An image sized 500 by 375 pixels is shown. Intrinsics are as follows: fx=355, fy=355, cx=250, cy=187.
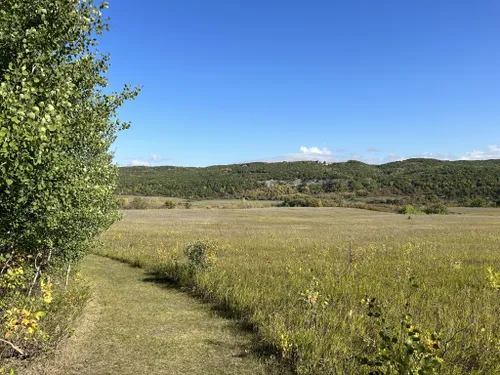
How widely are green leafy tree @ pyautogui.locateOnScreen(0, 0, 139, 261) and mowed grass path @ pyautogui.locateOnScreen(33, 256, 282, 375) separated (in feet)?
10.8

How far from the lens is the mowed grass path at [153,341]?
8570 mm

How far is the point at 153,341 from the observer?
10156 millimetres

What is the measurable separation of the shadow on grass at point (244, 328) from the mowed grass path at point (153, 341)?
106 mm

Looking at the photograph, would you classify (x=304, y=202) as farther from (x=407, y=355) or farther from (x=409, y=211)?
(x=407, y=355)

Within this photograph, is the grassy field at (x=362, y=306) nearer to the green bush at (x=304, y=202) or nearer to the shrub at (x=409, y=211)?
the shrub at (x=409, y=211)

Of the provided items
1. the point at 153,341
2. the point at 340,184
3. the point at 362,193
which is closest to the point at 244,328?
the point at 153,341

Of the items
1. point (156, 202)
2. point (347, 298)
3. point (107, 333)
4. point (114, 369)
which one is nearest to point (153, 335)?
point (107, 333)

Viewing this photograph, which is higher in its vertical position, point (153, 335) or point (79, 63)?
point (79, 63)

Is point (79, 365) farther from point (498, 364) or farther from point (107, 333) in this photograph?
point (498, 364)

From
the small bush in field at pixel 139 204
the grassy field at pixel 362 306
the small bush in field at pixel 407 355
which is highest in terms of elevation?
the small bush in field at pixel 407 355

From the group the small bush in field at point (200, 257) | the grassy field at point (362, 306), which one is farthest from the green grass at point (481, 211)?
the small bush in field at point (200, 257)

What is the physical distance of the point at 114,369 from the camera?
8.52 meters

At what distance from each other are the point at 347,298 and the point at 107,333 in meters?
8.02

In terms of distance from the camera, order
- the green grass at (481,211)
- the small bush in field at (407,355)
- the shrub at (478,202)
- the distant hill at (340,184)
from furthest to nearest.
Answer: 1. the distant hill at (340,184)
2. the shrub at (478,202)
3. the green grass at (481,211)
4. the small bush in field at (407,355)
